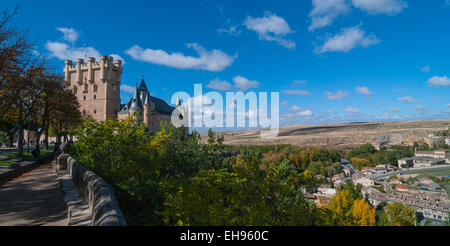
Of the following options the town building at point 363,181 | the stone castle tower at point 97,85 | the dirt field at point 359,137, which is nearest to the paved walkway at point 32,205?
the stone castle tower at point 97,85

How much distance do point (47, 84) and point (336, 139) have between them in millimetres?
153111

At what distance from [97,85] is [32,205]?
6459cm

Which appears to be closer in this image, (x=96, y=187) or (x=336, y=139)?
(x=96, y=187)

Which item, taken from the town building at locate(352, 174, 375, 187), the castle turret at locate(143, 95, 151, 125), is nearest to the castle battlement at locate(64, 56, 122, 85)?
the castle turret at locate(143, 95, 151, 125)

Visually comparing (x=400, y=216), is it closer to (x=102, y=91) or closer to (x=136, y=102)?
(x=136, y=102)

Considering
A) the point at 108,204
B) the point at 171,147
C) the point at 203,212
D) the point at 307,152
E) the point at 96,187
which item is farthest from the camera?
the point at 307,152

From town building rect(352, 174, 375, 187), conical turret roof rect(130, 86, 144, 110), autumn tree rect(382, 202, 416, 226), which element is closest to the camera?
autumn tree rect(382, 202, 416, 226)

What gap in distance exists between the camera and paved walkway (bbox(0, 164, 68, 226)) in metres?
6.12

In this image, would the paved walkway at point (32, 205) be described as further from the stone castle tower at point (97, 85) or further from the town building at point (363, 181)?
the town building at point (363, 181)

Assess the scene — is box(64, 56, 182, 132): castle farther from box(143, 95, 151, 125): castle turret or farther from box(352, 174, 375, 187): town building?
box(352, 174, 375, 187): town building

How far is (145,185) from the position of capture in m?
8.45

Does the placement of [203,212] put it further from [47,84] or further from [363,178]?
[363,178]

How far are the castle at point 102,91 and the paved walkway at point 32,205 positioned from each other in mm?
53541

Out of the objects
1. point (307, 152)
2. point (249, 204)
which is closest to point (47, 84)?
point (249, 204)
